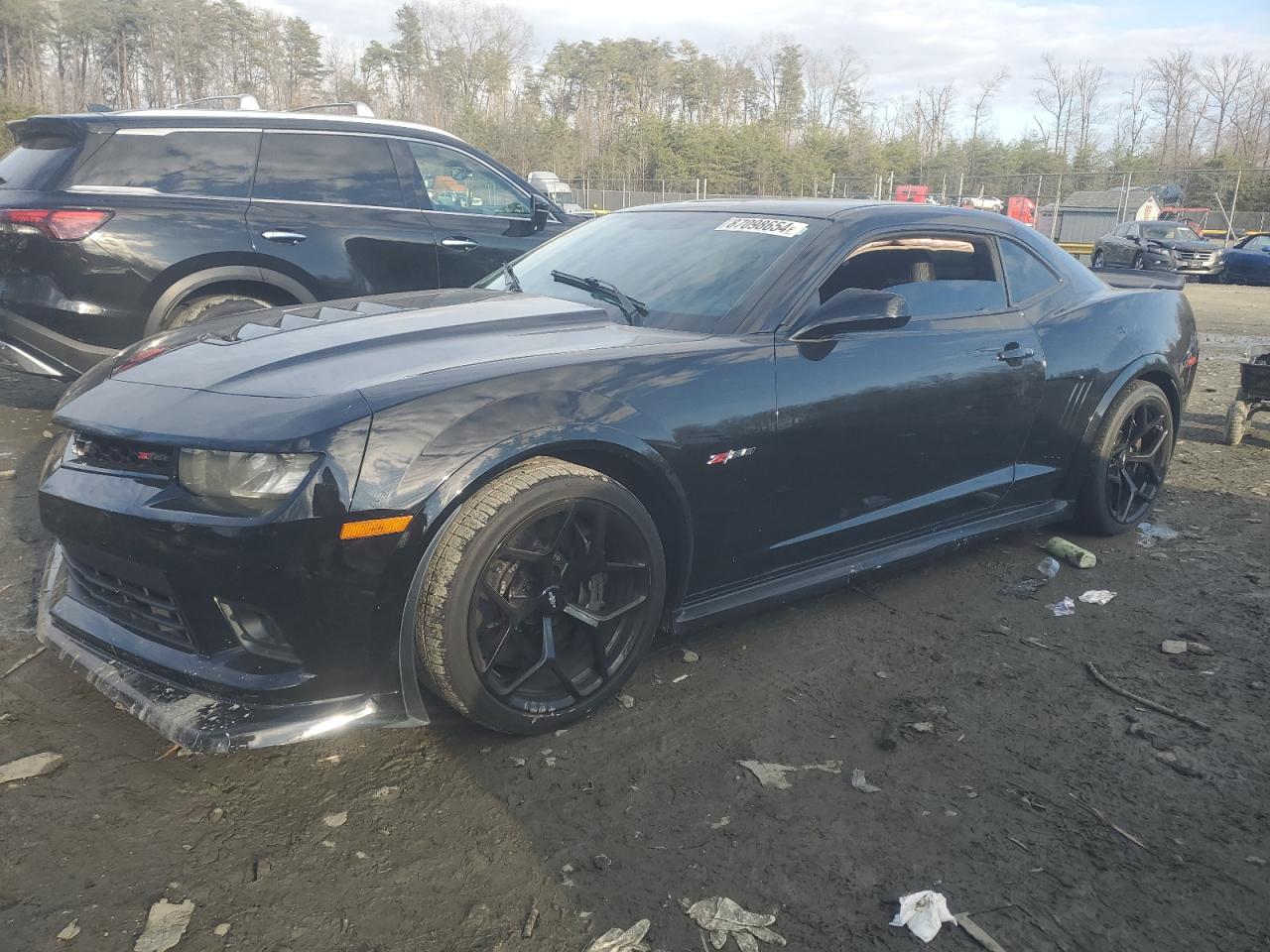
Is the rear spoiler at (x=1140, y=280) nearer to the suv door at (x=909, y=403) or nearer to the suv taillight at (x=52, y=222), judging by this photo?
the suv door at (x=909, y=403)

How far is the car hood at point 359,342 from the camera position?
8.22 feet

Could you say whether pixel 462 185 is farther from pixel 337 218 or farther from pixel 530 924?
pixel 530 924

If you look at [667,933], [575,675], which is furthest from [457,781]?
[667,933]

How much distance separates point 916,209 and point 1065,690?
76.8 inches

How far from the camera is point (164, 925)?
75.5 inches

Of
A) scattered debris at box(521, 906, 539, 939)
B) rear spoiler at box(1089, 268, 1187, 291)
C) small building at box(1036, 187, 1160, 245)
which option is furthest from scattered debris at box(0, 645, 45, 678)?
small building at box(1036, 187, 1160, 245)

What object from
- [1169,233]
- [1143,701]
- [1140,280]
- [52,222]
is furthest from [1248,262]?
[52,222]

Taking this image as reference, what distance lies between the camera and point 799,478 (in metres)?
3.11

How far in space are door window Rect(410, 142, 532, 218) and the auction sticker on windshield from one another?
3135mm

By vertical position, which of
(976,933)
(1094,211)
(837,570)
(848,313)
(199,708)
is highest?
(848,313)

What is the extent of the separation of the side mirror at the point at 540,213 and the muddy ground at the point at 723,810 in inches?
155

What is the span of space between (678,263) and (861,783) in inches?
76.7

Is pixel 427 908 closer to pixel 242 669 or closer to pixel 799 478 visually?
pixel 242 669

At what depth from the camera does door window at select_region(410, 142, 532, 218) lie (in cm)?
619
